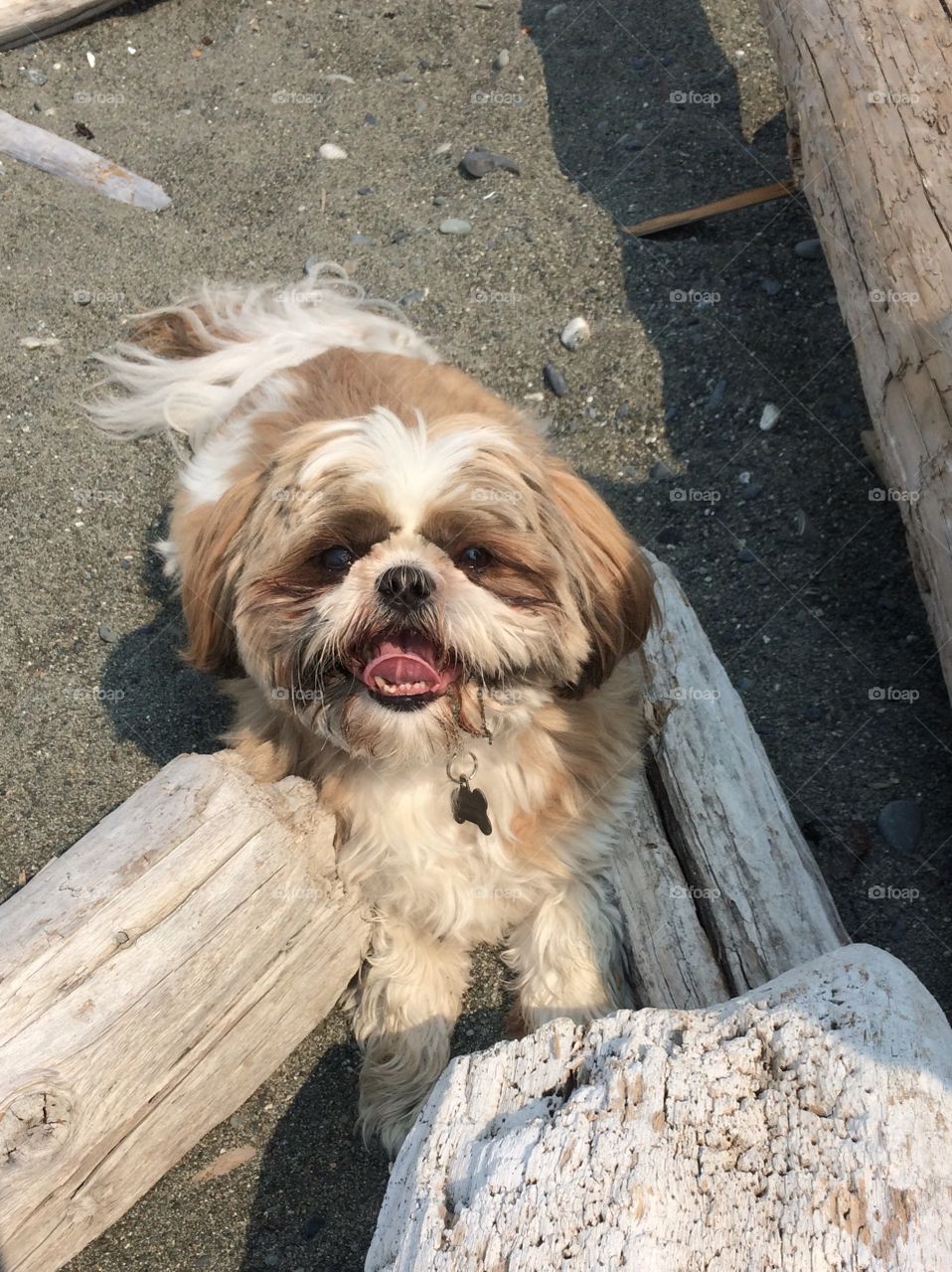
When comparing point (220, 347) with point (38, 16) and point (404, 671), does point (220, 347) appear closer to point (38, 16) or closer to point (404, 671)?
point (404, 671)

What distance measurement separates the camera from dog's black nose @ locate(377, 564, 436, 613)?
103 inches

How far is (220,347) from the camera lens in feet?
15.5

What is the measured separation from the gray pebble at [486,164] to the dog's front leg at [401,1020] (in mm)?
3846

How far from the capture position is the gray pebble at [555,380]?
16.4 ft

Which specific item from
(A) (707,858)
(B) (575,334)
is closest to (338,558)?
(A) (707,858)

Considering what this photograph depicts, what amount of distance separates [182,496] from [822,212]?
8.02ft

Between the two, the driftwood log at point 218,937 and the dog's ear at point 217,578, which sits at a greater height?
the dog's ear at point 217,578

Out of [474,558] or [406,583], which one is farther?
[474,558]

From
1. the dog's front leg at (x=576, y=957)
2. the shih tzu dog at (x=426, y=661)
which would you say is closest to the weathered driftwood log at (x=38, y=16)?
the shih tzu dog at (x=426, y=661)

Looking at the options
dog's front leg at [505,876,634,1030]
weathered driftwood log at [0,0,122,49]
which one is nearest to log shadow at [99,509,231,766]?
dog's front leg at [505,876,634,1030]

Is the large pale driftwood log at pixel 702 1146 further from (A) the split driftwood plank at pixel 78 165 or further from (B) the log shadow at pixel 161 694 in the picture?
(A) the split driftwood plank at pixel 78 165

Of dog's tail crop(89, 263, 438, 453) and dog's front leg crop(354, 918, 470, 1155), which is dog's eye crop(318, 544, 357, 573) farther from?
dog's tail crop(89, 263, 438, 453)

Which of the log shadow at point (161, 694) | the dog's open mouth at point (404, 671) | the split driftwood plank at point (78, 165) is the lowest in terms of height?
the log shadow at point (161, 694)

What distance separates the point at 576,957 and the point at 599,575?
110cm
